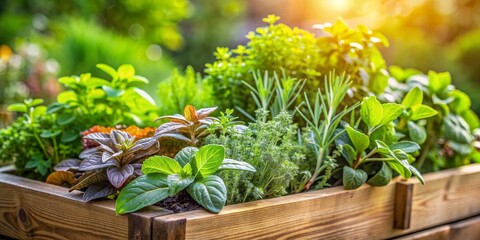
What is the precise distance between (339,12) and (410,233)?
1342cm

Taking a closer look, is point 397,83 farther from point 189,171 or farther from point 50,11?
point 50,11

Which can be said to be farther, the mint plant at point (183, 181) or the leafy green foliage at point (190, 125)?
the leafy green foliage at point (190, 125)

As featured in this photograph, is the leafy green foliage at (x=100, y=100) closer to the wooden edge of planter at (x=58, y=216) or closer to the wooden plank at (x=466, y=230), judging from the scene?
the wooden edge of planter at (x=58, y=216)

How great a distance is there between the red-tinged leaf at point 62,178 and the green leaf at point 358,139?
2.63ft

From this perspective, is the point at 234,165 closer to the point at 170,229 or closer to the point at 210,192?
the point at 210,192

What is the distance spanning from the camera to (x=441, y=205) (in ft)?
7.25

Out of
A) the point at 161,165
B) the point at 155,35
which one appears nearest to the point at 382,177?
the point at 161,165

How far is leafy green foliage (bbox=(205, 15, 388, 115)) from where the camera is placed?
85.0 inches

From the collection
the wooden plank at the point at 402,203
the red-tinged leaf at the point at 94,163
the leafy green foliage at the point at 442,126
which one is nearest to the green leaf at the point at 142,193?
the red-tinged leaf at the point at 94,163

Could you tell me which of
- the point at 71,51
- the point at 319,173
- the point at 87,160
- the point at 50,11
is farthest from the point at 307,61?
the point at 50,11

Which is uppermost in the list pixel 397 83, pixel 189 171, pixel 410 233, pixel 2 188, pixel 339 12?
pixel 339 12

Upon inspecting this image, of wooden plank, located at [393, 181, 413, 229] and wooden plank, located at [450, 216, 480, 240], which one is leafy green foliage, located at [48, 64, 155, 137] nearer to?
wooden plank, located at [393, 181, 413, 229]

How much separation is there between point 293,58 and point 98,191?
2.89ft

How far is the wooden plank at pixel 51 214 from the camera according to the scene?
1.55m
